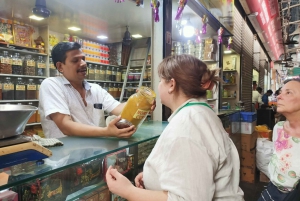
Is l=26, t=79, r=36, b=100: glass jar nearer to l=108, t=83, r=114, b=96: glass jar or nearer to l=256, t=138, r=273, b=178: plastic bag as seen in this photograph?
l=108, t=83, r=114, b=96: glass jar

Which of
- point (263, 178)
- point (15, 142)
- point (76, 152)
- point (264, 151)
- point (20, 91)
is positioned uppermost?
point (20, 91)

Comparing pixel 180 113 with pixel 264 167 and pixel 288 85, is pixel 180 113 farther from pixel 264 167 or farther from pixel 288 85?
pixel 264 167

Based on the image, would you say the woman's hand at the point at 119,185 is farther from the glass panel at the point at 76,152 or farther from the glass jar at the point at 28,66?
the glass jar at the point at 28,66

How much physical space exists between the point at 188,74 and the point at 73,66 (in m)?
1.17

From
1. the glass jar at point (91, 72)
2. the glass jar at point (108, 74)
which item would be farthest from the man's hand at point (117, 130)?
the glass jar at point (108, 74)

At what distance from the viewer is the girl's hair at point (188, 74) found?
1.03 metres

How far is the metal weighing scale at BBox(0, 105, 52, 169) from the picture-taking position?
770 millimetres

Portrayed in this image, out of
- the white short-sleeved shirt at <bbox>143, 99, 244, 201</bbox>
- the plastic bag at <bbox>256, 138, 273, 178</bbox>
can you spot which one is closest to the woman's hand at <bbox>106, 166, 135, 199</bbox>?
the white short-sleeved shirt at <bbox>143, 99, 244, 201</bbox>

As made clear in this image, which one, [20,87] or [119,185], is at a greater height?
[20,87]

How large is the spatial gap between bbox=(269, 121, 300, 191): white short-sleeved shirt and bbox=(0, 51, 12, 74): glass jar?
4.68 m

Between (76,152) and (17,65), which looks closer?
(76,152)

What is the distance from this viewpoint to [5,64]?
4.70 m

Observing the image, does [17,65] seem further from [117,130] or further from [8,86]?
[117,130]

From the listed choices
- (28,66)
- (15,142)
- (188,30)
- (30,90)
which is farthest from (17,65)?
(15,142)
